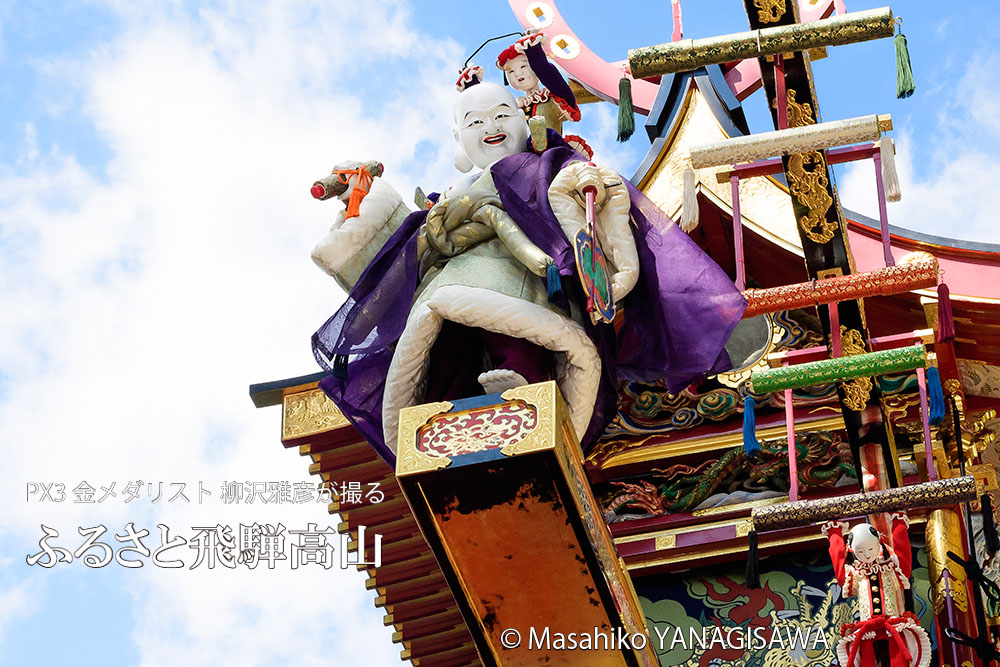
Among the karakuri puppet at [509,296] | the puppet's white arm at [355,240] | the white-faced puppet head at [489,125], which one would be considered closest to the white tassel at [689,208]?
the karakuri puppet at [509,296]

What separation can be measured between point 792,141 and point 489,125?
107cm

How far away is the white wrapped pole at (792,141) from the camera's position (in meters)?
4.96

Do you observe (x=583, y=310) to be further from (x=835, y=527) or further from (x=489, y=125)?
(x=835, y=527)

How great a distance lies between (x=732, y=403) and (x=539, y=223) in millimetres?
1524

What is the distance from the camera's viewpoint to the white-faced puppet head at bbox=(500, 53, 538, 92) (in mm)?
5703

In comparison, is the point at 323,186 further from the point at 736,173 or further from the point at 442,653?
the point at 442,653

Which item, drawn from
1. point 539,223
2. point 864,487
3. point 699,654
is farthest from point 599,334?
point 699,654

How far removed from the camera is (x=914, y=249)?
6.19 m

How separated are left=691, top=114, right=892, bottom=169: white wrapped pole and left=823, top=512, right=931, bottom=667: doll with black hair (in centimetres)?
116

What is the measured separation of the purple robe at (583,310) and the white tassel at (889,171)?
0.54 m

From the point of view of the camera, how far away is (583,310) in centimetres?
513

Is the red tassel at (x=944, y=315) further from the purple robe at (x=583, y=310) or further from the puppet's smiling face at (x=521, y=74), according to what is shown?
the puppet's smiling face at (x=521, y=74)

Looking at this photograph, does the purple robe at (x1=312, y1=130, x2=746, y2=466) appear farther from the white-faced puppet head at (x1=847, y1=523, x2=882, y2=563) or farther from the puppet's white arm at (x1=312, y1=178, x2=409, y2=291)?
the white-faced puppet head at (x1=847, y1=523, x2=882, y2=563)

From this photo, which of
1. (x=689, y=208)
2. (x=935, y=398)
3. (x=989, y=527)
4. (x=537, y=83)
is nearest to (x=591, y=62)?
(x=537, y=83)
